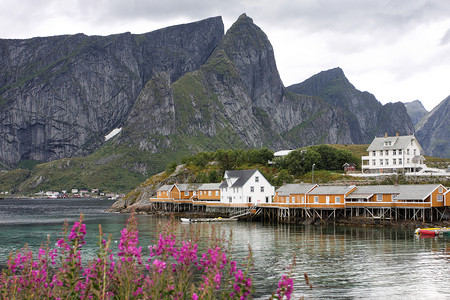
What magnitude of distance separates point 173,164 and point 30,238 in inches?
3758

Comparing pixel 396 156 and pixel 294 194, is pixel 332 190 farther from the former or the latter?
pixel 396 156

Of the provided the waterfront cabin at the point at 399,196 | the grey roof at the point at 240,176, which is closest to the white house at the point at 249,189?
the grey roof at the point at 240,176

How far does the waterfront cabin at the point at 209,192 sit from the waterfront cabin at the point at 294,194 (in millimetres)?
22058

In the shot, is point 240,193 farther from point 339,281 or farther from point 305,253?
point 339,281

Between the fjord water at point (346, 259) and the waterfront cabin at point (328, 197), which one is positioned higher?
the waterfront cabin at point (328, 197)

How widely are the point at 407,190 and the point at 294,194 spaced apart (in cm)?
2251

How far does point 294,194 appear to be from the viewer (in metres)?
96.2

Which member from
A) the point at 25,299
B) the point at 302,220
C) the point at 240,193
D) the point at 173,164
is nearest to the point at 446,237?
the point at 302,220

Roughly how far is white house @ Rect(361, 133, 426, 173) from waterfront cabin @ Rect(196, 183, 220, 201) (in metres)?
41.1

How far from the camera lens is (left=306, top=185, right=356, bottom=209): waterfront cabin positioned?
293 ft

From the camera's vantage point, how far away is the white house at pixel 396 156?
12038 cm

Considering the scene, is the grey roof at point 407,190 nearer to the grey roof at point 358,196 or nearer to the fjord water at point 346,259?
the grey roof at point 358,196

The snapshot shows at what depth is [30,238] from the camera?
70.4 m

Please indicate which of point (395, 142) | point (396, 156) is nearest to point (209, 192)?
point (396, 156)
